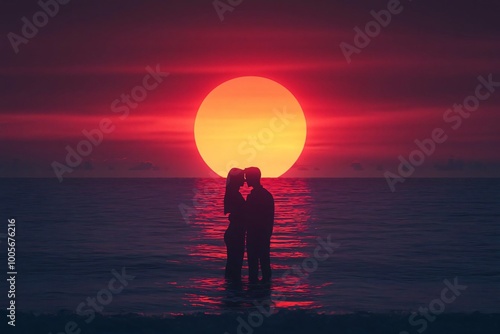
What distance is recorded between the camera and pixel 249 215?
1633 cm

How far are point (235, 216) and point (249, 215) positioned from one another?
12.3 inches

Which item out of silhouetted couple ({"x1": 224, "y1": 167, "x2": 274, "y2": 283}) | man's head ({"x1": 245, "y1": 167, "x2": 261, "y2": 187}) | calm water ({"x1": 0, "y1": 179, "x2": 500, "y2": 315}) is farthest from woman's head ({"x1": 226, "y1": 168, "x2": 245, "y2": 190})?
calm water ({"x1": 0, "y1": 179, "x2": 500, "y2": 315})

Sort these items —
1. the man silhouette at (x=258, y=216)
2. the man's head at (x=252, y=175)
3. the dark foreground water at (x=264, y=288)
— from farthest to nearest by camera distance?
the man silhouette at (x=258, y=216) < the man's head at (x=252, y=175) < the dark foreground water at (x=264, y=288)

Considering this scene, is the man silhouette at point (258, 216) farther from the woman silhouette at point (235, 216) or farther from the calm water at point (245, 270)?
the calm water at point (245, 270)

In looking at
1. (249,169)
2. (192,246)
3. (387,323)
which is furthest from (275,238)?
(387,323)

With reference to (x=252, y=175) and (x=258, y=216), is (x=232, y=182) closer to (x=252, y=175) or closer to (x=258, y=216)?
(x=252, y=175)

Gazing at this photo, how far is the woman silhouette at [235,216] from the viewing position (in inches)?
631

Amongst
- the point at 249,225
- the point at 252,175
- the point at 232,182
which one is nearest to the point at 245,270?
the point at 249,225

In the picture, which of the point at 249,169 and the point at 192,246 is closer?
the point at 249,169

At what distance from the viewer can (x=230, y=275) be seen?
18.1 metres

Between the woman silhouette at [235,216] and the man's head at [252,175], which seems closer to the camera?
the man's head at [252,175]

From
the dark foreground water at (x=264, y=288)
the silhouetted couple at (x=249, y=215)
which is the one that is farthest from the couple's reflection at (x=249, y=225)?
the dark foreground water at (x=264, y=288)

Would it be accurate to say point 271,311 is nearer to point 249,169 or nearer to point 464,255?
point 249,169

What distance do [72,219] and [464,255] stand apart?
30994 millimetres
